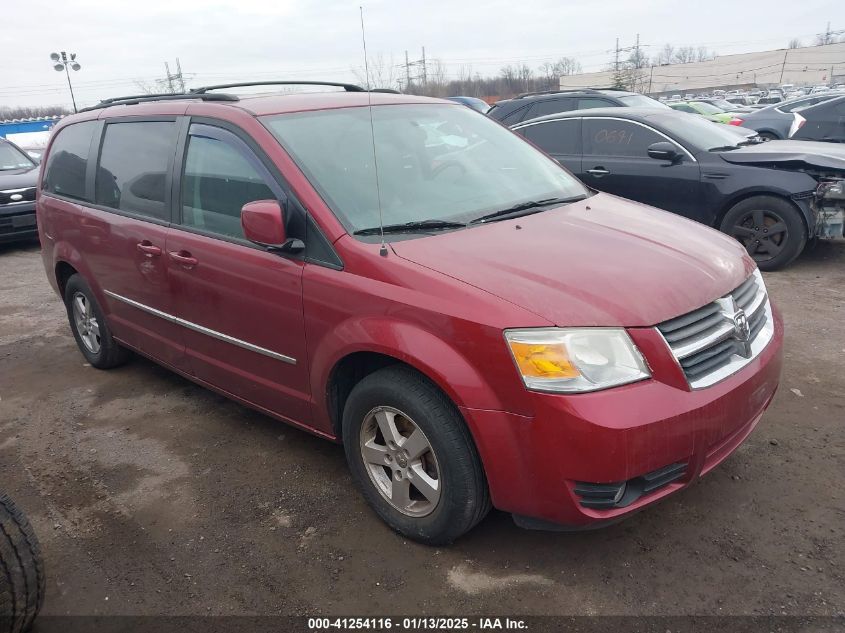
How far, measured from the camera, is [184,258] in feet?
11.3

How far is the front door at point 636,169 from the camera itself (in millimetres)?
6621

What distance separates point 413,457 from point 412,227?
0.97 meters

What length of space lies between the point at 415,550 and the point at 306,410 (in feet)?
2.72

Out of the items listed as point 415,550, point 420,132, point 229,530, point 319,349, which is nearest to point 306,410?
point 319,349

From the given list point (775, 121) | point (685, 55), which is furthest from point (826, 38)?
point (775, 121)

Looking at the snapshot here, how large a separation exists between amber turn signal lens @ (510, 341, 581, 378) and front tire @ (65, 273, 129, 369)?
3398 millimetres

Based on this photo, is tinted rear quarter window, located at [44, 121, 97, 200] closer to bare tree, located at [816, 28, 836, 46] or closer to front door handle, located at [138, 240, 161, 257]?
front door handle, located at [138, 240, 161, 257]

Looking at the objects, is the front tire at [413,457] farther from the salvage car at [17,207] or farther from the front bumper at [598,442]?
the salvage car at [17,207]

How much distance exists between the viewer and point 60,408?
172 inches

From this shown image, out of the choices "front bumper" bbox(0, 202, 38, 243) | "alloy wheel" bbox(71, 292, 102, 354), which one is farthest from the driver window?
"front bumper" bbox(0, 202, 38, 243)

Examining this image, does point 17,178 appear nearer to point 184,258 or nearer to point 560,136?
point 560,136

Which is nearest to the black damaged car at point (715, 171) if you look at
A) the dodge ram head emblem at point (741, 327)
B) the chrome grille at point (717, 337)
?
Answer: the chrome grille at point (717, 337)

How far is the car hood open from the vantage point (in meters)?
6.14

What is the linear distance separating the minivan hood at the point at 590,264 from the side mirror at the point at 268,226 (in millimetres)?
499
